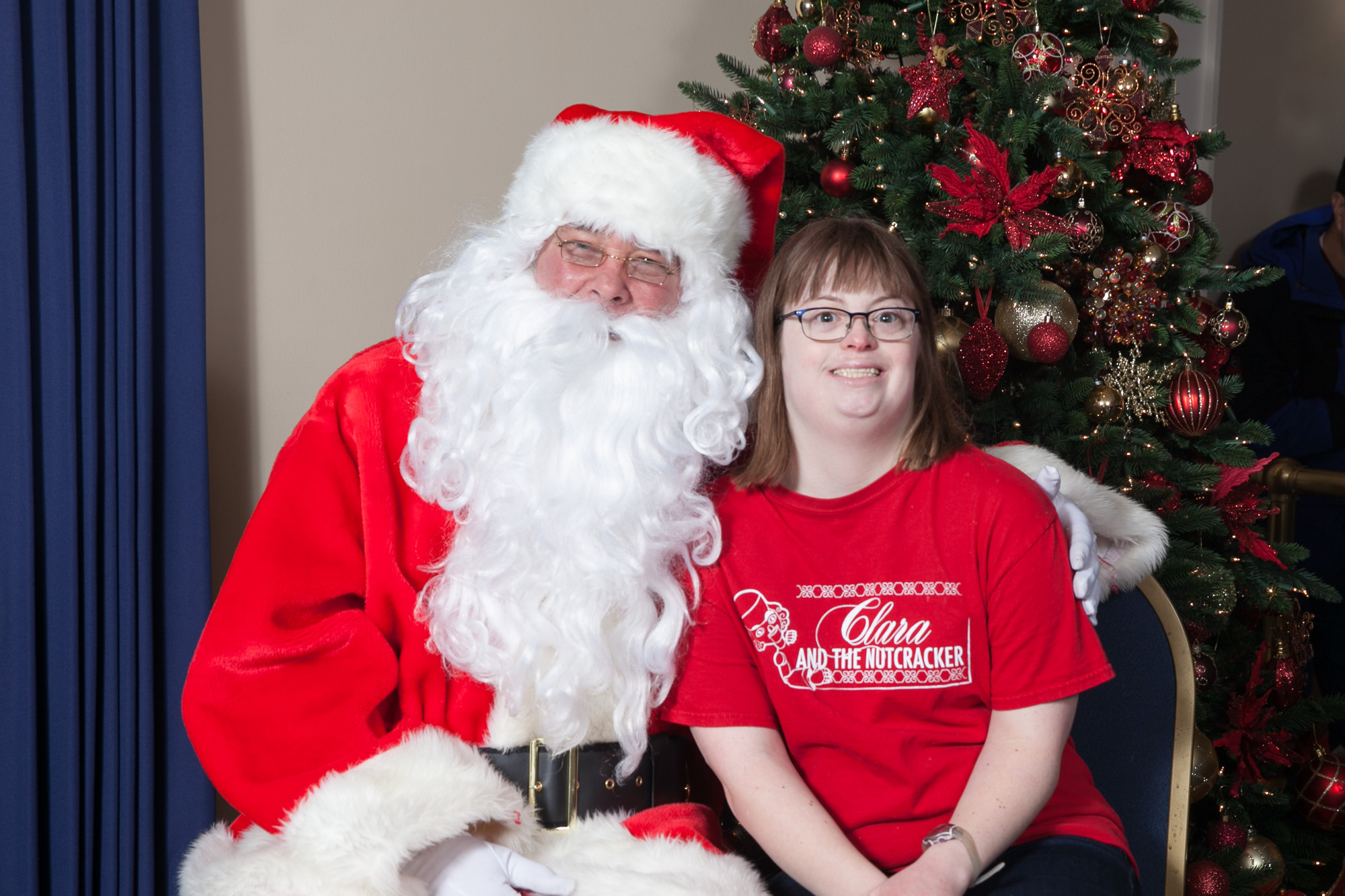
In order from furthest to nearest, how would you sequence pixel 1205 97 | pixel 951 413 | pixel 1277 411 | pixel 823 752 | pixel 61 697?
pixel 1205 97 → pixel 1277 411 → pixel 61 697 → pixel 951 413 → pixel 823 752

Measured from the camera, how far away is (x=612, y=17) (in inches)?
122

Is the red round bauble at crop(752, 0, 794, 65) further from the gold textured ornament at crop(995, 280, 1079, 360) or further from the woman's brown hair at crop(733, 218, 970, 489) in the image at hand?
the woman's brown hair at crop(733, 218, 970, 489)

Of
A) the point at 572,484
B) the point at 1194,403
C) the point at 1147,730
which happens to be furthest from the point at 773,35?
the point at 1147,730

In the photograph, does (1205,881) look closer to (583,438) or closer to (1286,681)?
(1286,681)

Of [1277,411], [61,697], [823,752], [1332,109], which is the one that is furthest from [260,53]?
[1332,109]

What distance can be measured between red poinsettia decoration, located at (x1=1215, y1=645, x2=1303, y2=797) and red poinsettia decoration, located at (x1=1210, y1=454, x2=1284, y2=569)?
16.1 inches

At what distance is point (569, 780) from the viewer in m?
1.64

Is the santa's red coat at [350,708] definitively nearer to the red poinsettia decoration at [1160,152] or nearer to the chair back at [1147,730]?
the chair back at [1147,730]

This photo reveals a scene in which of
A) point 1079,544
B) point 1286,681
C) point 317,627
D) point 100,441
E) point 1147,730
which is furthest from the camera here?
point 1286,681

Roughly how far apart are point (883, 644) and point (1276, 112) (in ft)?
14.4

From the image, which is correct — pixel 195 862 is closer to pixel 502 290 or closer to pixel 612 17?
pixel 502 290

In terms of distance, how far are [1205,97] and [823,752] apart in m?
3.91

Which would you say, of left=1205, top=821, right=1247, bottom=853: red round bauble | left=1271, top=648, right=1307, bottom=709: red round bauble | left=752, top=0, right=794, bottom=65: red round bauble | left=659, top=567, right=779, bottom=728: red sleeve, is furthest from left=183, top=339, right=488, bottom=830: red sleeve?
left=1271, top=648, right=1307, bottom=709: red round bauble

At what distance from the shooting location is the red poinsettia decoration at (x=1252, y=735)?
9.30ft
